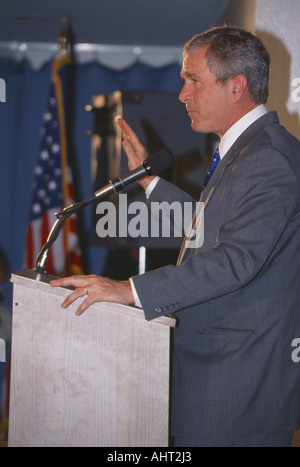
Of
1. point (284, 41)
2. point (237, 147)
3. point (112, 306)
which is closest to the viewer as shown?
point (112, 306)

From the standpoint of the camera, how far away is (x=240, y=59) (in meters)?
1.40

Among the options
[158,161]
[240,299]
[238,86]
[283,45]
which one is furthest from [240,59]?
[283,45]

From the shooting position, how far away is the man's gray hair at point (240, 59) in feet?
4.58

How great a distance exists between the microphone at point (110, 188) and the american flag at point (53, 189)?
2066 millimetres

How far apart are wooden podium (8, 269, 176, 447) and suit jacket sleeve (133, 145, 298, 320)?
9 centimetres

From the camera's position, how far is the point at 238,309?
1228 mm

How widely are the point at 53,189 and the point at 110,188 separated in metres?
2.23

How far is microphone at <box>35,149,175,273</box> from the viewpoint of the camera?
118 cm

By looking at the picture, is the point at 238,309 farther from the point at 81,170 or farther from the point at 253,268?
the point at 81,170

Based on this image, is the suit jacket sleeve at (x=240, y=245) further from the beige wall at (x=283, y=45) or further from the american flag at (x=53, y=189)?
the american flag at (x=53, y=189)

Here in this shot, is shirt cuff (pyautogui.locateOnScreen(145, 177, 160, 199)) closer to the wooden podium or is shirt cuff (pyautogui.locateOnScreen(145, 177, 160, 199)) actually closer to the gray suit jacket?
the gray suit jacket

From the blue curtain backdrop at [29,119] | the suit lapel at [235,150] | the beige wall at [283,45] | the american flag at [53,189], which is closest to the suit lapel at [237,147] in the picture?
the suit lapel at [235,150]

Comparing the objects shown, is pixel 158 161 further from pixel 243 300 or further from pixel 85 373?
pixel 85 373

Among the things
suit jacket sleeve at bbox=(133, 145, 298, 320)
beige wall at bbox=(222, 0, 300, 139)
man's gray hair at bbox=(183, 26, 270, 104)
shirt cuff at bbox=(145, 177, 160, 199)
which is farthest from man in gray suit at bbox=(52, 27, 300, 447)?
beige wall at bbox=(222, 0, 300, 139)
